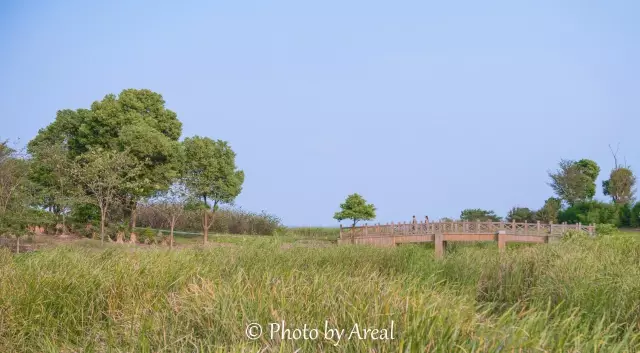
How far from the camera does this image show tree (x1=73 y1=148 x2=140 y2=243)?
27.3 meters

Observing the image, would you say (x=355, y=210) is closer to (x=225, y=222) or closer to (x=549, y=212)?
(x=225, y=222)

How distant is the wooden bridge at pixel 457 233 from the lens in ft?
93.0

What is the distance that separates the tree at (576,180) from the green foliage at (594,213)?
7366mm

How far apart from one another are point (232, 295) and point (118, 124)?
2931 cm

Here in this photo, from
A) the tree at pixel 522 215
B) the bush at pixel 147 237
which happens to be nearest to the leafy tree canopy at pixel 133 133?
the bush at pixel 147 237

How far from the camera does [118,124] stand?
104 feet

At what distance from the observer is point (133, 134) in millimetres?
29750

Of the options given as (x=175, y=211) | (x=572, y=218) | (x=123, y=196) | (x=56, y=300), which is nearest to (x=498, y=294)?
(x=56, y=300)

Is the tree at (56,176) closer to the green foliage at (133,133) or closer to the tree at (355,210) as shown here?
the green foliage at (133,133)

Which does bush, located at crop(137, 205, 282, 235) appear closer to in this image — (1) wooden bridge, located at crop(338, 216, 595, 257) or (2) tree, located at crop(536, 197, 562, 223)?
(1) wooden bridge, located at crop(338, 216, 595, 257)

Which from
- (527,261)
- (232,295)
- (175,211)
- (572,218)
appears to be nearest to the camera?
(232,295)

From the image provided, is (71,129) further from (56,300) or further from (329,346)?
(329,346)

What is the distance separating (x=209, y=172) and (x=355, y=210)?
10169mm

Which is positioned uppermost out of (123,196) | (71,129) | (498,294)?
(71,129)
